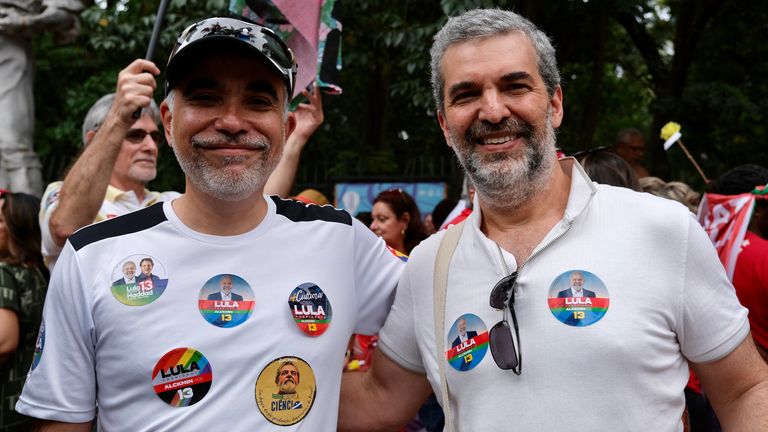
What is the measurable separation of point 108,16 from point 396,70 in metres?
4.69

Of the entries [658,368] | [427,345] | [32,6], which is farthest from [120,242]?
[32,6]

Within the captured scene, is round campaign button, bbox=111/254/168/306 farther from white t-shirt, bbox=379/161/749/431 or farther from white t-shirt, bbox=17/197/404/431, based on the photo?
white t-shirt, bbox=379/161/749/431

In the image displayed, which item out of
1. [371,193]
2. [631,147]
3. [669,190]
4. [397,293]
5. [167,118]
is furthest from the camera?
[371,193]

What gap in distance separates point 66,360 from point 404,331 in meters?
0.99

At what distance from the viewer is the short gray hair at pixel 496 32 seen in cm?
260

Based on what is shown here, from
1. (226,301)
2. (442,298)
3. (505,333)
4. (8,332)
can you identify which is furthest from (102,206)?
(505,333)

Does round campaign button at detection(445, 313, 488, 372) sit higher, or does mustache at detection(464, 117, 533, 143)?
mustache at detection(464, 117, 533, 143)

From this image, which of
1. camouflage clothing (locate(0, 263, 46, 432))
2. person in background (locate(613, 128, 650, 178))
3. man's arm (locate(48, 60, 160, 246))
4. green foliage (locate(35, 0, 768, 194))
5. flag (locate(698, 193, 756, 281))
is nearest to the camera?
man's arm (locate(48, 60, 160, 246))

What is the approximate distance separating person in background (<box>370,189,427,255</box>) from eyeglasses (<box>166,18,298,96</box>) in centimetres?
399

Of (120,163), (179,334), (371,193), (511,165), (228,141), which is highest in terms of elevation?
(371,193)

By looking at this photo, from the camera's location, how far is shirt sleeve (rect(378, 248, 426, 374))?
2.70m

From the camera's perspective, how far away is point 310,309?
2467 mm

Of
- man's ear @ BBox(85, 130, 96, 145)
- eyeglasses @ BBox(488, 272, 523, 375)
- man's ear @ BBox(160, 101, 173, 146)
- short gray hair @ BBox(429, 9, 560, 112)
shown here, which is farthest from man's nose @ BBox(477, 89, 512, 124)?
man's ear @ BBox(85, 130, 96, 145)

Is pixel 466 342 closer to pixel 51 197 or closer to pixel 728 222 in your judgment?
pixel 51 197
